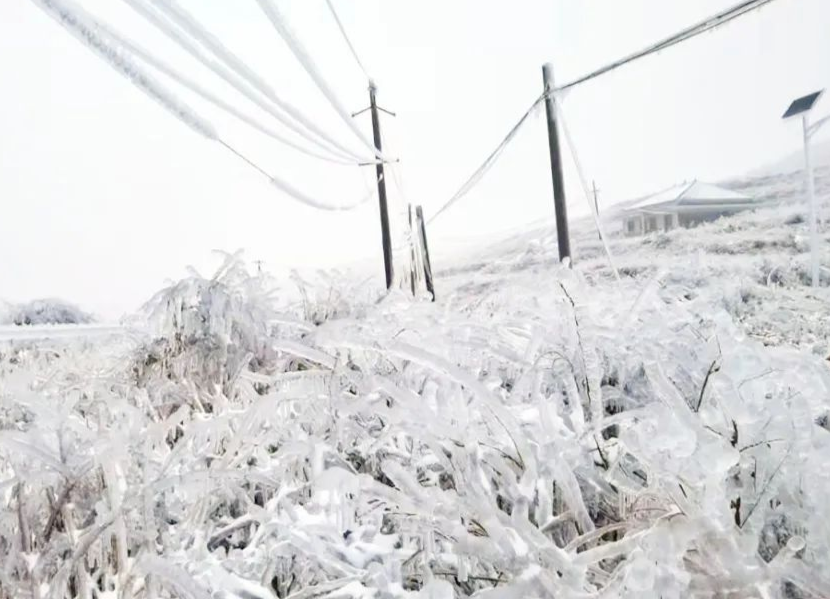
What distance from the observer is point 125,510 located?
655 mm

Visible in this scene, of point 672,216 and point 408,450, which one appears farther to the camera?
point 672,216

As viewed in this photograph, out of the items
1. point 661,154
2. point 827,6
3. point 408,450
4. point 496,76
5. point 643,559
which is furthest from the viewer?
point 661,154

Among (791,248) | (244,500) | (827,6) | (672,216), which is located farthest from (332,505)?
(672,216)

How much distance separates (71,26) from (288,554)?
0.52 meters

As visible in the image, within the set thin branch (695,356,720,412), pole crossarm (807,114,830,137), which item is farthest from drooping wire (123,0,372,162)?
pole crossarm (807,114,830,137)

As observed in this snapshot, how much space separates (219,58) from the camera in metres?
0.77

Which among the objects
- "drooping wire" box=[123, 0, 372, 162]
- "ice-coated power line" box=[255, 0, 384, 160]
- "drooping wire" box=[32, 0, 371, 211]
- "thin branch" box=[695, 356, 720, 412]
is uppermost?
"ice-coated power line" box=[255, 0, 384, 160]

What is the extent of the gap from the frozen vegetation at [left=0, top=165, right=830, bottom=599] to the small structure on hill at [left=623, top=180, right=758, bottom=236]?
930 cm

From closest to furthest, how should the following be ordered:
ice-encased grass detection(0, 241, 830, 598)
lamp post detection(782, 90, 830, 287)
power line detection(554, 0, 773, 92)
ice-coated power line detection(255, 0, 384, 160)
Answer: ice-encased grass detection(0, 241, 830, 598)
ice-coated power line detection(255, 0, 384, 160)
power line detection(554, 0, 773, 92)
lamp post detection(782, 90, 830, 287)

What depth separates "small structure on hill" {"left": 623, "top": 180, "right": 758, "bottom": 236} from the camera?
31.0ft

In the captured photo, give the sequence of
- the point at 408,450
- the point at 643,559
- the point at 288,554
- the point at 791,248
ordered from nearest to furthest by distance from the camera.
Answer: the point at 643,559, the point at 288,554, the point at 408,450, the point at 791,248

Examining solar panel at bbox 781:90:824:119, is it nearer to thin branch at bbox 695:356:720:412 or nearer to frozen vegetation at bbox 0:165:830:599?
frozen vegetation at bbox 0:165:830:599

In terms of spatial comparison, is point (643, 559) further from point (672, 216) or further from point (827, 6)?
point (672, 216)

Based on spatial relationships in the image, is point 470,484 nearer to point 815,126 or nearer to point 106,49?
point 106,49
